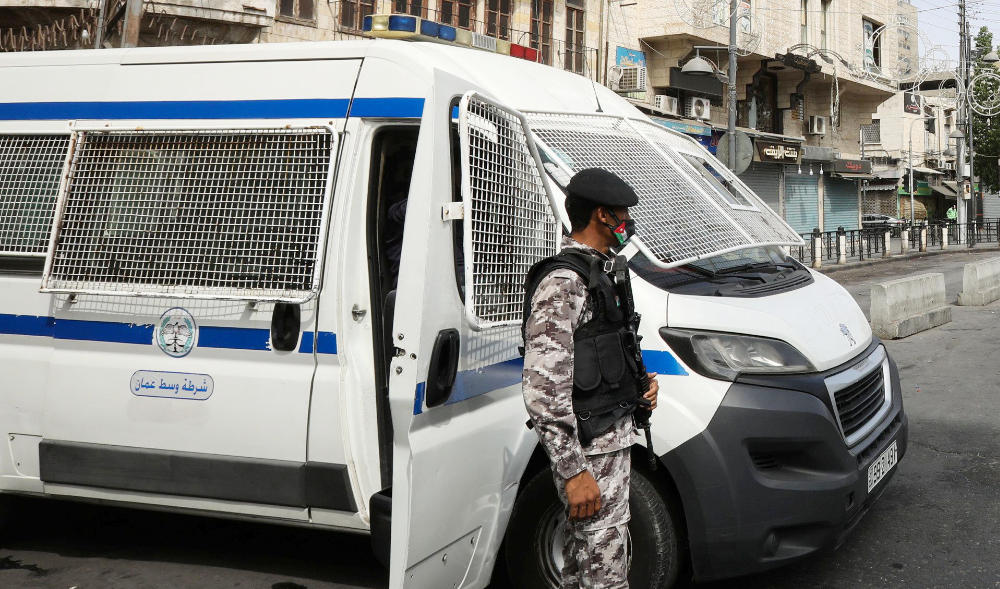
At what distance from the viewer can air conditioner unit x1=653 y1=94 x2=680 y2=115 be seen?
2634 centimetres

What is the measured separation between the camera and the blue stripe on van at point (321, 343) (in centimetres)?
354

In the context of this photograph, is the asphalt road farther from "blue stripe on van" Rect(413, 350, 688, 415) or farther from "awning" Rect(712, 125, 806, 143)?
"awning" Rect(712, 125, 806, 143)

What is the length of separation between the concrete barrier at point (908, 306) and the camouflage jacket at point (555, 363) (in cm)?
924

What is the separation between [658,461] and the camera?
338 centimetres

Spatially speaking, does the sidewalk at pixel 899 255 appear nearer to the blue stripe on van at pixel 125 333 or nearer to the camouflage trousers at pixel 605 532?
the blue stripe on van at pixel 125 333

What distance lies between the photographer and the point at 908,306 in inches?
456

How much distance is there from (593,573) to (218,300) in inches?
72.7

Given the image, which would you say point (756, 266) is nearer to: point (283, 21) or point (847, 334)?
point (847, 334)

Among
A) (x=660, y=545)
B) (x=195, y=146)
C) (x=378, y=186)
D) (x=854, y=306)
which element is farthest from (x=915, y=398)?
(x=195, y=146)

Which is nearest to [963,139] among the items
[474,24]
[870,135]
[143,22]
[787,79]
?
[870,135]

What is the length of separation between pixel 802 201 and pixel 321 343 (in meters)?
33.7

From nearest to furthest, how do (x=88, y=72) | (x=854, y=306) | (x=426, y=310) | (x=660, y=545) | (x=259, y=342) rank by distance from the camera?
(x=426, y=310) < (x=660, y=545) < (x=259, y=342) < (x=88, y=72) < (x=854, y=306)

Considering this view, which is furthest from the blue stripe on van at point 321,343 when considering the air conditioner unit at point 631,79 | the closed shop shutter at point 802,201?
the closed shop shutter at point 802,201

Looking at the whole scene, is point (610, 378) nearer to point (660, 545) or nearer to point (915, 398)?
point (660, 545)
